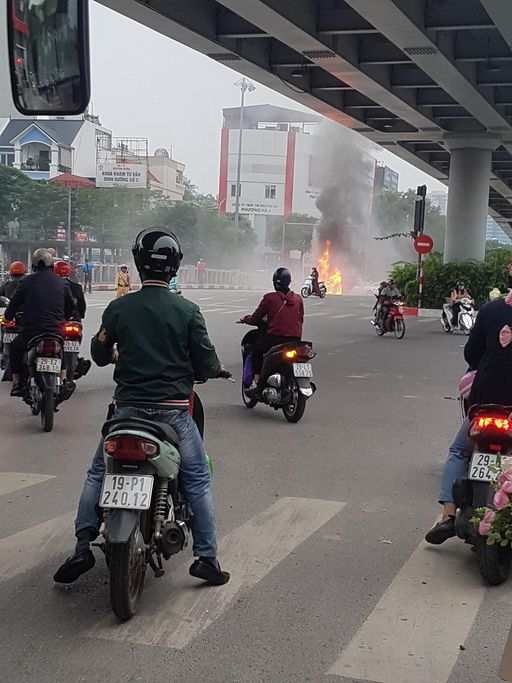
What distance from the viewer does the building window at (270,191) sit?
Answer: 323ft

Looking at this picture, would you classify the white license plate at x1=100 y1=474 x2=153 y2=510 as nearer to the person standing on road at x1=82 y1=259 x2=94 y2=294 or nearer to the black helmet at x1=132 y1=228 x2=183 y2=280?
the black helmet at x1=132 y1=228 x2=183 y2=280

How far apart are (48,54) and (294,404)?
7196mm

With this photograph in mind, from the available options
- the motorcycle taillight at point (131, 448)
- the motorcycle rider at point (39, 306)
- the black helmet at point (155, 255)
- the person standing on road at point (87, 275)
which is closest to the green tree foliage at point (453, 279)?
the person standing on road at point (87, 275)

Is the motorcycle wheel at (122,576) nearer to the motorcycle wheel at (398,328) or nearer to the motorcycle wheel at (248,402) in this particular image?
the motorcycle wheel at (248,402)

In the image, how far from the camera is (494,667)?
404 centimetres

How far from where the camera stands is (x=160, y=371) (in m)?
4.80

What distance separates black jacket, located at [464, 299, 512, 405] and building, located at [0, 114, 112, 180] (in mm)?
48241

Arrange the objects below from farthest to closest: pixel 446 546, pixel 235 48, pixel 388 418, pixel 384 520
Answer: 1. pixel 235 48
2. pixel 388 418
3. pixel 384 520
4. pixel 446 546

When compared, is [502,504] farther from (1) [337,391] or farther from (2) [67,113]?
(1) [337,391]

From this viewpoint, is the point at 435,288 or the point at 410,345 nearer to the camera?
the point at 410,345

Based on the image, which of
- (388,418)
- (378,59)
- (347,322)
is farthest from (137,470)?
(347,322)

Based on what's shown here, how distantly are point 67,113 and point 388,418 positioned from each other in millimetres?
7709

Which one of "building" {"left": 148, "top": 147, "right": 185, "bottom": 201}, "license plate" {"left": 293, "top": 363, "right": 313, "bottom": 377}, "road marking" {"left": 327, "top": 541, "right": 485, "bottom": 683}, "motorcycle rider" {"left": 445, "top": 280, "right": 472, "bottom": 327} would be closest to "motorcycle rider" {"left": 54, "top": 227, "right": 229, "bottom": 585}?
"road marking" {"left": 327, "top": 541, "right": 485, "bottom": 683}

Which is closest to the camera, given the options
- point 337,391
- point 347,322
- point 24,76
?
point 24,76
